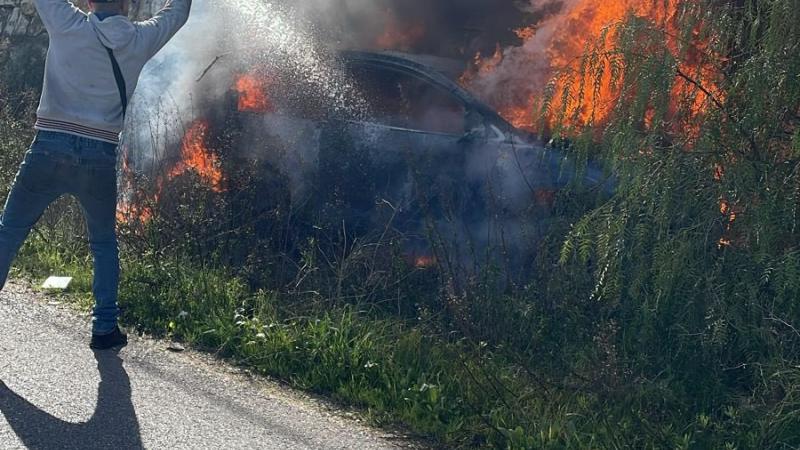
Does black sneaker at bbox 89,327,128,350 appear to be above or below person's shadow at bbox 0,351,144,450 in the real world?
above

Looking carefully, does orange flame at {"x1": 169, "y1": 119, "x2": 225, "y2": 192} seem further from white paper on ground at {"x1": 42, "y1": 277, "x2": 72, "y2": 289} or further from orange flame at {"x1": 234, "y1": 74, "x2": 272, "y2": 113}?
white paper on ground at {"x1": 42, "y1": 277, "x2": 72, "y2": 289}

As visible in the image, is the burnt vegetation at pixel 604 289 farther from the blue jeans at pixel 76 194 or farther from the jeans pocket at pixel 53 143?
the jeans pocket at pixel 53 143

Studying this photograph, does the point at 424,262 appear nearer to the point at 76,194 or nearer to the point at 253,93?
the point at 76,194

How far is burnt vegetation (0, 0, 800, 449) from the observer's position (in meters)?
4.59

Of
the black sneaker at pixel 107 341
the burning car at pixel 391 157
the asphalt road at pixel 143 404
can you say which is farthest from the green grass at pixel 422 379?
the burning car at pixel 391 157

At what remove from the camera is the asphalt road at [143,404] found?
4152 millimetres

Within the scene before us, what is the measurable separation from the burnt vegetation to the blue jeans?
1.84 ft

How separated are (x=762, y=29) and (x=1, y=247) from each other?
4.04m

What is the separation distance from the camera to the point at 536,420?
454 centimetres

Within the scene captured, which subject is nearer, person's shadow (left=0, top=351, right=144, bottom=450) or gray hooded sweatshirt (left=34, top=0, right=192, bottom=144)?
person's shadow (left=0, top=351, right=144, bottom=450)

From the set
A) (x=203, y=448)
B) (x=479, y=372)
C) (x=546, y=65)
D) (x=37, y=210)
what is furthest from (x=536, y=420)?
(x=546, y=65)

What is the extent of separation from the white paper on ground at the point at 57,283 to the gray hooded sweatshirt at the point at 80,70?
61.3 inches

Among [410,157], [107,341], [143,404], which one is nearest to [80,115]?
[107,341]

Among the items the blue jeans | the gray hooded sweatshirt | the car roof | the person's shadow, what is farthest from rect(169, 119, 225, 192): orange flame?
the person's shadow
